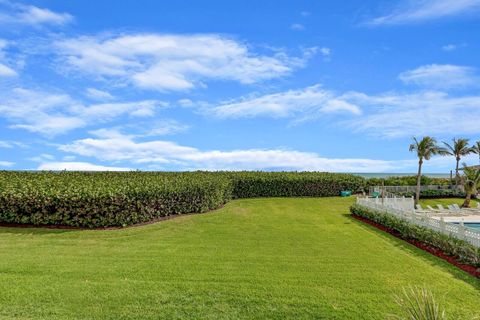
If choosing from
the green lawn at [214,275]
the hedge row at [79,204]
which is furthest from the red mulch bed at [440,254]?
the hedge row at [79,204]

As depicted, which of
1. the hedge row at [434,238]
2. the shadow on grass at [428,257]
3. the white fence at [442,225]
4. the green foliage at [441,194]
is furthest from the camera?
the green foliage at [441,194]

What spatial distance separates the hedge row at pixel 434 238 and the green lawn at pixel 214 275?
593mm

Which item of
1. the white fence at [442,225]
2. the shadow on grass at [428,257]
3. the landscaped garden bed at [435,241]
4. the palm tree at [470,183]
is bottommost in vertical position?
the shadow on grass at [428,257]

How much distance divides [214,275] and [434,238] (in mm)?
8383

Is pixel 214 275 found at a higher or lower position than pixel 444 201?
lower

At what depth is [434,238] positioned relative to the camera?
43.5 feet

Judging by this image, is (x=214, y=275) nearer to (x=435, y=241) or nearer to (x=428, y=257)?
(x=428, y=257)

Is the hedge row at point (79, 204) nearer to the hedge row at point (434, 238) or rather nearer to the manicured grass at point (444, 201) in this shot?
the hedge row at point (434, 238)

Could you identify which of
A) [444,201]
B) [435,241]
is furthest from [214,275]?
[444,201]

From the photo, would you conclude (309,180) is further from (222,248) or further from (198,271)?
(198,271)

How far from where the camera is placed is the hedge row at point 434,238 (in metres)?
11.2

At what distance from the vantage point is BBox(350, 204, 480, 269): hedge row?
1125 centimetres

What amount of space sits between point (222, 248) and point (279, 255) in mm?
2044

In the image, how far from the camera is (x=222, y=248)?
41.9 ft
